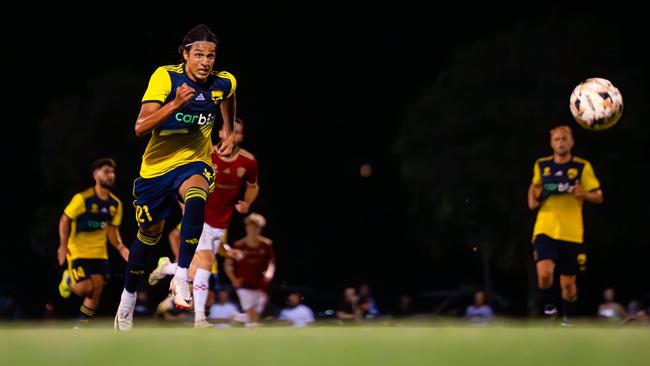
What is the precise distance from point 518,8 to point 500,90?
4.93 metres

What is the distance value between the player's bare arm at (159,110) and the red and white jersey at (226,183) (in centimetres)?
359

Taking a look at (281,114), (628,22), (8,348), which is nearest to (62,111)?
(281,114)

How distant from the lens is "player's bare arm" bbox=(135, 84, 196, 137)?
9.14 m

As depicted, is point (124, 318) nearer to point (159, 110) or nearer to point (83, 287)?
point (159, 110)

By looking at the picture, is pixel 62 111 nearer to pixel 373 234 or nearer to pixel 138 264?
pixel 373 234

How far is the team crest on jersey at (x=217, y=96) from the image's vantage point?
9891mm

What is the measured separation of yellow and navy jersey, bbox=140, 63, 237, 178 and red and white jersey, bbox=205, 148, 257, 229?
3.13 m

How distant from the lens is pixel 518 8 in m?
40.3

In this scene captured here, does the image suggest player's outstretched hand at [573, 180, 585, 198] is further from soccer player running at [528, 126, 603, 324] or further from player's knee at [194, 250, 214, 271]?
player's knee at [194, 250, 214, 271]

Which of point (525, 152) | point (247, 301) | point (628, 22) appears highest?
point (628, 22)

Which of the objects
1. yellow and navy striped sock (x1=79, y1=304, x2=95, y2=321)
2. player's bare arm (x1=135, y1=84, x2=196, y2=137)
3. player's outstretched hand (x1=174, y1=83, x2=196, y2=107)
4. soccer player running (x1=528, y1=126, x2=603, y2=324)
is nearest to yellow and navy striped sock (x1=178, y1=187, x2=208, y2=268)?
player's bare arm (x1=135, y1=84, x2=196, y2=137)

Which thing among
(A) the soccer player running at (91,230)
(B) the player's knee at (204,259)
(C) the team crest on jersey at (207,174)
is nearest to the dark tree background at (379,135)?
(A) the soccer player running at (91,230)

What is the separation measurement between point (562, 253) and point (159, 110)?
5.56 meters

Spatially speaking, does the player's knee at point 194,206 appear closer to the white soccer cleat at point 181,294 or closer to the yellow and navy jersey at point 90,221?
the white soccer cleat at point 181,294
